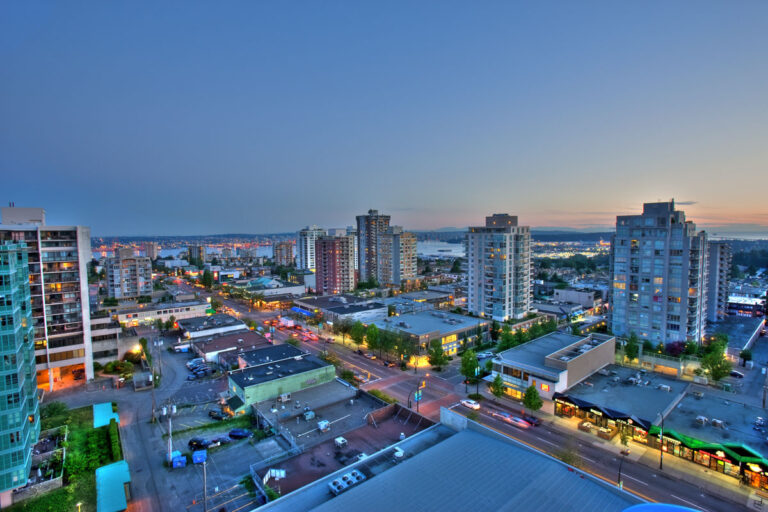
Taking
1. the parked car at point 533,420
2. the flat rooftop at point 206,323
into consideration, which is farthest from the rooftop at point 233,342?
the parked car at point 533,420

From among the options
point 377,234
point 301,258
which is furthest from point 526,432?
point 301,258

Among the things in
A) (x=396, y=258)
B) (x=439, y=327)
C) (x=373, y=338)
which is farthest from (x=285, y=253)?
(x=439, y=327)

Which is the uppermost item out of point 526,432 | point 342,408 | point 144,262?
point 144,262

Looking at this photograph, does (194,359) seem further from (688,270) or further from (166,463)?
(688,270)

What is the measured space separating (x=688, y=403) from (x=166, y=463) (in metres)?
43.0

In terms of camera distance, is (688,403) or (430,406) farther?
(430,406)

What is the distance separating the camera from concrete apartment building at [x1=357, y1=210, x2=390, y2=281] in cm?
10919

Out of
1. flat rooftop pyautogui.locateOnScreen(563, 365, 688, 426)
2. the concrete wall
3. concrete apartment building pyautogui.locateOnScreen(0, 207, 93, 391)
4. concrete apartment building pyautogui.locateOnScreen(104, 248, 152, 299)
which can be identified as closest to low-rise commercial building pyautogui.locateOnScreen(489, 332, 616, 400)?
flat rooftop pyautogui.locateOnScreen(563, 365, 688, 426)

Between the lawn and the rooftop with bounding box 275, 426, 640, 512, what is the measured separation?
674 inches

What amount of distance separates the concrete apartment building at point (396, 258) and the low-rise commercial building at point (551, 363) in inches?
2329

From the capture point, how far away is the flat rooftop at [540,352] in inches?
1447

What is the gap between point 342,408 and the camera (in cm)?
3175

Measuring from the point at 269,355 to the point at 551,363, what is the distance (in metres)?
30.0

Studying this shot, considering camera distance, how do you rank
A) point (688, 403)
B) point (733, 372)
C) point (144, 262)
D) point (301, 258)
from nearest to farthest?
point (688, 403)
point (733, 372)
point (144, 262)
point (301, 258)
